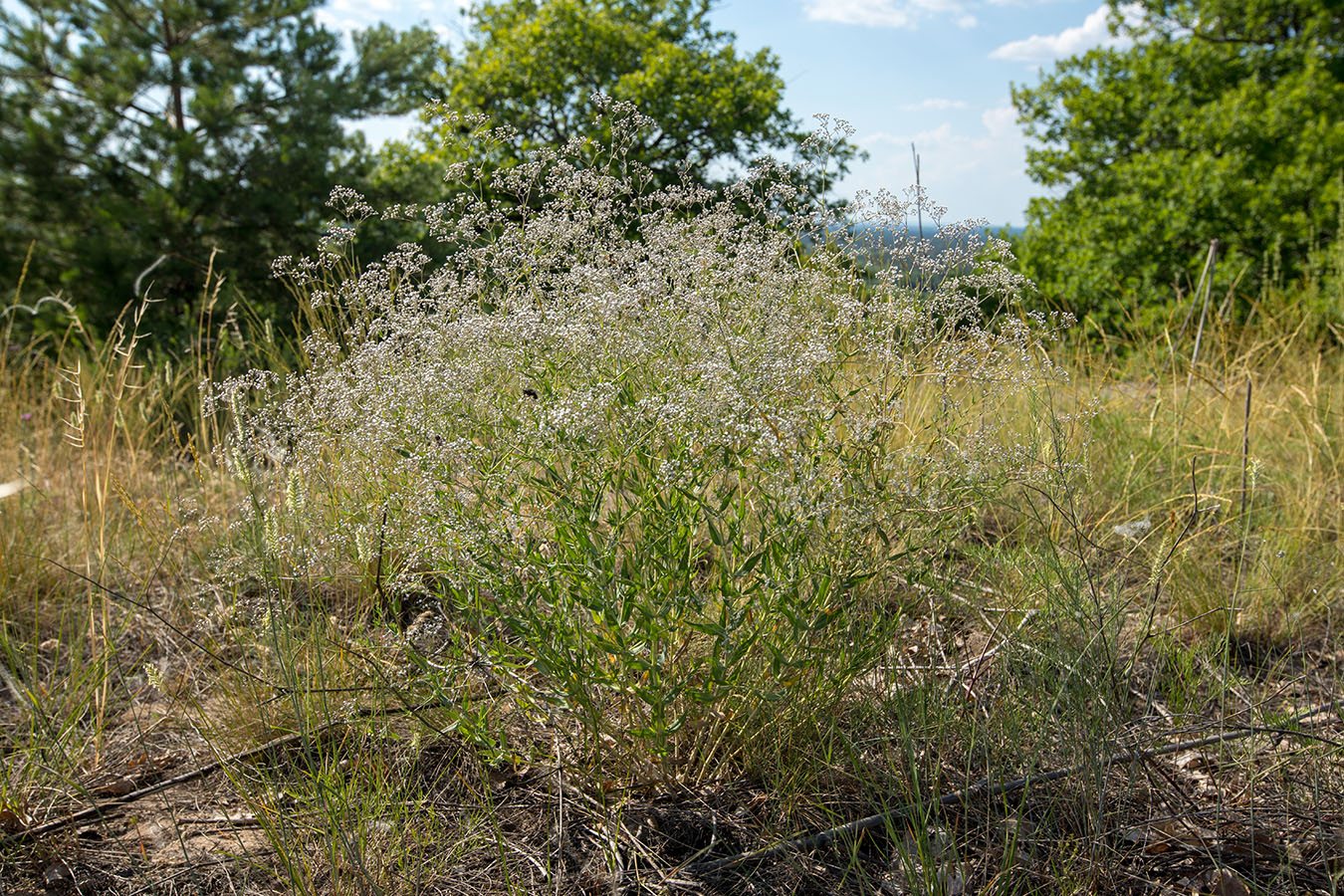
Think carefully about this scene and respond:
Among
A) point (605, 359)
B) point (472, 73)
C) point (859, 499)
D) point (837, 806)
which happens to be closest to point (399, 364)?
point (605, 359)

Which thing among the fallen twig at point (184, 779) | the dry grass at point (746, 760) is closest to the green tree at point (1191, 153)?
the dry grass at point (746, 760)

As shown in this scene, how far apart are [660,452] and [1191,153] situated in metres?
9.34

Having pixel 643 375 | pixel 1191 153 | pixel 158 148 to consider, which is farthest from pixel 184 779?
pixel 1191 153

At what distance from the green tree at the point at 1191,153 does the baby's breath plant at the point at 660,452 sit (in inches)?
238

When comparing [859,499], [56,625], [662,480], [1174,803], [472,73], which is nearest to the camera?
[662,480]

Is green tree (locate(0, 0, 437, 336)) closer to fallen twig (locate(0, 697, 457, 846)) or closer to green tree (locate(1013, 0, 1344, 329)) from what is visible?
fallen twig (locate(0, 697, 457, 846))

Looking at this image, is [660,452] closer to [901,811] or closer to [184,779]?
[901,811]

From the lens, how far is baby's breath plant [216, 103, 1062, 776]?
1.85m

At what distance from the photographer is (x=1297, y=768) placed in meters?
2.23

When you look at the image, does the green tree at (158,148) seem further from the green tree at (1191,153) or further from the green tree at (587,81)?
the green tree at (1191,153)

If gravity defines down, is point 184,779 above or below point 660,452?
below

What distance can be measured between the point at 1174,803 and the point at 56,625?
3576mm

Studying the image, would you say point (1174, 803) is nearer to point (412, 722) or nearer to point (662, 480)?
point (662, 480)

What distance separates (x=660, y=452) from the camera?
2025 mm
